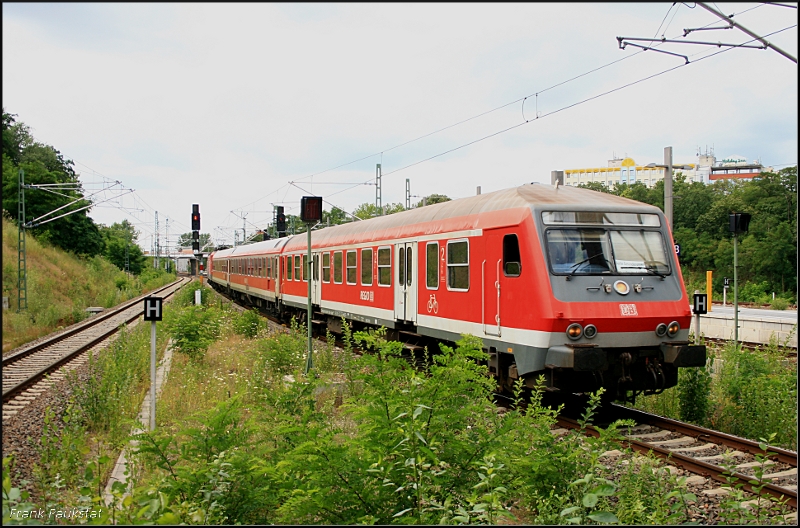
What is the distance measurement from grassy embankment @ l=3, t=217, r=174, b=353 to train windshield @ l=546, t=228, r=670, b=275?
53.9 ft

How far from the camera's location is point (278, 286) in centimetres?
2600

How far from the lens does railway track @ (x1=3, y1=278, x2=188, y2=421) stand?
1169 centimetres

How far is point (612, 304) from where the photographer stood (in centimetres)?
873

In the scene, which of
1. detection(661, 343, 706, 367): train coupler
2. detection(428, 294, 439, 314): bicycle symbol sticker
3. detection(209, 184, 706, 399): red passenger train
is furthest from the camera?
detection(428, 294, 439, 314): bicycle symbol sticker

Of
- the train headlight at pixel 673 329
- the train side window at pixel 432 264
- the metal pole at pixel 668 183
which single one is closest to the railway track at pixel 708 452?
the train headlight at pixel 673 329

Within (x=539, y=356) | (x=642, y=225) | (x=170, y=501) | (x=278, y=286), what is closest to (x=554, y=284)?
(x=539, y=356)

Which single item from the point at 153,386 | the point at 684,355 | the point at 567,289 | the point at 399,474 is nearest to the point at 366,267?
the point at 567,289

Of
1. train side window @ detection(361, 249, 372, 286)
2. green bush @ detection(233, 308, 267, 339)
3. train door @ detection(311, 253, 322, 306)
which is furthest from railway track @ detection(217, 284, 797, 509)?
green bush @ detection(233, 308, 267, 339)

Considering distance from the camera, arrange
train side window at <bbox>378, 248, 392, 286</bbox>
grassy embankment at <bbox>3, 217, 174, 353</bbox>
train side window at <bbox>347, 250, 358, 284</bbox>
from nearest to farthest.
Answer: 1. train side window at <bbox>378, 248, 392, 286</bbox>
2. train side window at <bbox>347, 250, 358, 284</bbox>
3. grassy embankment at <bbox>3, 217, 174, 353</bbox>

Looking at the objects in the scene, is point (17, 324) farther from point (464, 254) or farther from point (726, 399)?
point (726, 399)

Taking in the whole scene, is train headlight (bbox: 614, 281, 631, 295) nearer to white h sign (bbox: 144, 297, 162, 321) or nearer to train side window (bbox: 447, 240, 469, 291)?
train side window (bbox: 447, 240, 469, 291)

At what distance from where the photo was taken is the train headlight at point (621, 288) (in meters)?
8.85

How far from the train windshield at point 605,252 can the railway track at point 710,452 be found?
2.09 m

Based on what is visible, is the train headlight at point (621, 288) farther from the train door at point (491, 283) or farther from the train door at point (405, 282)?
the train door at point (405, 282)
